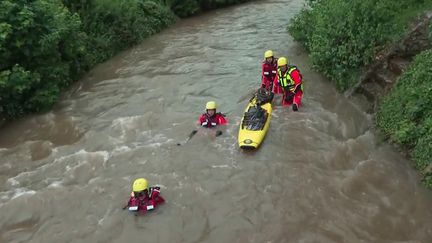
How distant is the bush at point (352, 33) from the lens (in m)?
12.9

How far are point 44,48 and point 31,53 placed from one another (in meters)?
0.47

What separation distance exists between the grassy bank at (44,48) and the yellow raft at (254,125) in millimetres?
6247

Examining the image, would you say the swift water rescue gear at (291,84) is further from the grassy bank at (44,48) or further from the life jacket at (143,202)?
the grassy bank at (44,48)

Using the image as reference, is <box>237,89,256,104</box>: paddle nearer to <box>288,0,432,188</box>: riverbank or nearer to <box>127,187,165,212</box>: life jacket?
<box>288,0,432,188</box>: riverbank

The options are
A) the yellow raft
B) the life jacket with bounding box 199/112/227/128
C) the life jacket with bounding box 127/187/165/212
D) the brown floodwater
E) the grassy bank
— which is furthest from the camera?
the grassy bank

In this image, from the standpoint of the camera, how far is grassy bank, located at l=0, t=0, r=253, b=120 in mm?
13875

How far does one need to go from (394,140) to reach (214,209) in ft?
14.1

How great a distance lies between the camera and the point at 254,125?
12.0 meters

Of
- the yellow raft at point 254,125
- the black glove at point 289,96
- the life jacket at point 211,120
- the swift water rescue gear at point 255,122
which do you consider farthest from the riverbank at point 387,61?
the life jacket at point 211,120

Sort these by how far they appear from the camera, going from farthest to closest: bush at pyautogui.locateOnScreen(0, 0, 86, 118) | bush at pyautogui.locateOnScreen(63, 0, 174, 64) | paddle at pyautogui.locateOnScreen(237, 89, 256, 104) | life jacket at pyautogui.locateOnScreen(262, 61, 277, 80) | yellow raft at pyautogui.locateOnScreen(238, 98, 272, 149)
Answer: bush at pyautogui.locateOnScreen(63, 0, 174, 64) < life jacket at pyautogui.locateOnScreen(262, 61, 277, 80) < paddle at pyautogui.locateOnScreen(237, 89, 256, 104) < bush at pyautogui.locateOnScreen(0, 0, 86, 118) < yellow raft at pyautogui.locateOnScreen(238, 98, 272, 149)

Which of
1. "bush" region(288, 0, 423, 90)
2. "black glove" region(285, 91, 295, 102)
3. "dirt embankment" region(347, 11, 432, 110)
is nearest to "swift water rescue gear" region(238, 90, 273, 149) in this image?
"black glove" region(285, 91, 295, 102)

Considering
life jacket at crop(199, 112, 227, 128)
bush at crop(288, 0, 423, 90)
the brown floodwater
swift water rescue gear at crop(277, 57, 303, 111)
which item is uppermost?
bush at crop(288, 0, 423, 90)

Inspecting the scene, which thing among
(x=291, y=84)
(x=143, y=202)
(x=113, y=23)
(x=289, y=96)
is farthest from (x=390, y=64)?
(x=113, y=23)

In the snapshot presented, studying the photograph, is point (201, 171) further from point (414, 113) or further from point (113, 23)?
point (113, 23)
